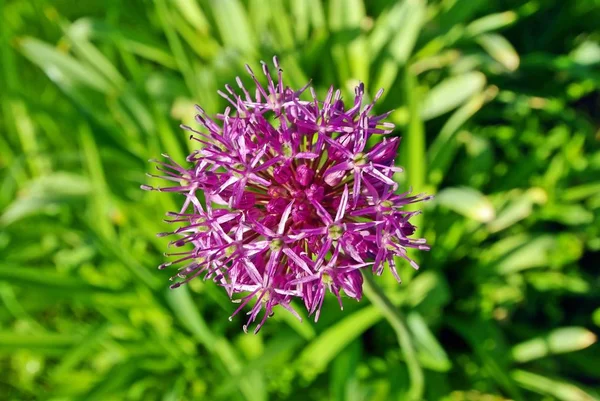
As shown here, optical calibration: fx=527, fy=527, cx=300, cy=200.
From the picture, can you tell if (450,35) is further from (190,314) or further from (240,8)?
(190,314)

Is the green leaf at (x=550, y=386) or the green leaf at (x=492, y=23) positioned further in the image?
the green leaf at (x=492, y=23)

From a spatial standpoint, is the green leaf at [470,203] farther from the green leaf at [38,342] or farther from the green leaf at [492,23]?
the green leaf at [38,342]

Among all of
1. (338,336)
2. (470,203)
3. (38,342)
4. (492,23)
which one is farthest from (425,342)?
(38,342)

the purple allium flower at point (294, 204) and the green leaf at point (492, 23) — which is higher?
the green leaf at point (492, 23)

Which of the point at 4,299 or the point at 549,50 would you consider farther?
the point at 549,50

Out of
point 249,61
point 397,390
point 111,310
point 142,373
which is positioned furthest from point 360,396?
point 249,61

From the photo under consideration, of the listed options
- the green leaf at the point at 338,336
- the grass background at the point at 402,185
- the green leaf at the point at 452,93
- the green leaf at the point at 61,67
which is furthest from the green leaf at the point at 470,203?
the green leaf at the point at 61,67

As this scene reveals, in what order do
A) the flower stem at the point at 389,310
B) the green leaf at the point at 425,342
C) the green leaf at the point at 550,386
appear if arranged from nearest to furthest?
the flower stem at the point at 389,310 < the green leaf at the point at 425,342 < the green leaf at the point at 550,386
